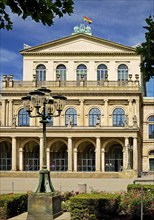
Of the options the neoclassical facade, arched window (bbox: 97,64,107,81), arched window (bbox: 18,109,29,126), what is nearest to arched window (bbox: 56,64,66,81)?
the neoclassical facade

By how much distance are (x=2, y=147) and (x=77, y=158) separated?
1021 cm

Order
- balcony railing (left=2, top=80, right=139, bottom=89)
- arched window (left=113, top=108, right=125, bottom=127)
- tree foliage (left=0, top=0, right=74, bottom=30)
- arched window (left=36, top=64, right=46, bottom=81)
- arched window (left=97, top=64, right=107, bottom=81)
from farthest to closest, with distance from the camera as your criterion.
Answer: arched window (left=36, top=64, right=46, bottom=81) < arched window (left=97, top=64, right=107, bottom=81) < balcony railing (left=2, top=80, right=139, bottom=89) < arched window (left=113, top=108, right=125, bottom=127) < tree foliage (left=0, top=0, right=74, bottom=30)

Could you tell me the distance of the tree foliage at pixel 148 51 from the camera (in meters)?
9.69

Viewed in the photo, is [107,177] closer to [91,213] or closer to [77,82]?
[77,82]

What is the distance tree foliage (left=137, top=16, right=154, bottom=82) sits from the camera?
969 cm

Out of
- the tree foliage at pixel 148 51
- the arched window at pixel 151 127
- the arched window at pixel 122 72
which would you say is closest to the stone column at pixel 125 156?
the arched window at pixel 151 127

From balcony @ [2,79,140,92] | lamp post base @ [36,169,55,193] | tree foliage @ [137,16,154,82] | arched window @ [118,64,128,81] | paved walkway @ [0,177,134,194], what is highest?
arched window @ [118,64,128,81]

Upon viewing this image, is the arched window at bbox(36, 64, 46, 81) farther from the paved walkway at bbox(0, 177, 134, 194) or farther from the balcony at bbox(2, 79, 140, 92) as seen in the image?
the paved walkway at bbox(0, 177, 134, 194)

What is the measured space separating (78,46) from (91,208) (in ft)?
176

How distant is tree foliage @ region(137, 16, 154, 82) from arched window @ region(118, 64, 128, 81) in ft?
187

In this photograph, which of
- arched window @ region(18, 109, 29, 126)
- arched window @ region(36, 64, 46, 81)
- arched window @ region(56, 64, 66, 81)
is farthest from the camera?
arched window @ region(36, 64, 46, 81)

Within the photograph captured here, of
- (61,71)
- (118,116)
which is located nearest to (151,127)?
(118,116)

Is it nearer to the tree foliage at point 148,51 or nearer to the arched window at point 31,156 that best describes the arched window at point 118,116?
the arched window at point 31,156

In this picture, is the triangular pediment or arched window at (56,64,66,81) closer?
the triangular pediment
